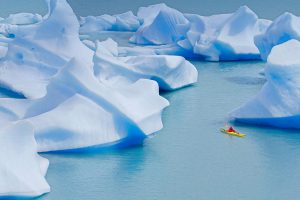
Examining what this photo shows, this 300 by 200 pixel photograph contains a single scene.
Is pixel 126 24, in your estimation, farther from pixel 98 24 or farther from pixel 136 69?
pixel 136 69

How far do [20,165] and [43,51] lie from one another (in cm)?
333

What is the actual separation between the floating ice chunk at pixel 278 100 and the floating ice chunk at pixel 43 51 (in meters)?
2.13

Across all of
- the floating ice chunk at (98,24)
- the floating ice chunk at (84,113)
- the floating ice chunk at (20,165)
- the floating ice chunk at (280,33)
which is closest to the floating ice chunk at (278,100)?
the floating ice chunk at (84,113)

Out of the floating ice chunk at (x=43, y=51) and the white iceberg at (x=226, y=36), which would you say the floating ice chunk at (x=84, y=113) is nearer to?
the floating ice chunk at (x=43, y=51)

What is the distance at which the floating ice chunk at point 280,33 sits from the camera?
25.2 feet

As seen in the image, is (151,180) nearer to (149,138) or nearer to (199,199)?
(199,199)

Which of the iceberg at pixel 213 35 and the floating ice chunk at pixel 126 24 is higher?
the iceberg at pixel 213 35

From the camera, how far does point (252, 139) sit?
5.08 m

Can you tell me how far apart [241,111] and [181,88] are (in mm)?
1809

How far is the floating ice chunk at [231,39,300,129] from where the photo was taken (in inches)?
207

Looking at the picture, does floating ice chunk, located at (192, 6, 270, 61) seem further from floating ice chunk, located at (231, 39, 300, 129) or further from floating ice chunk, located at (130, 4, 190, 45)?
floating ice chunk, located at (231, 39, 300, 129)

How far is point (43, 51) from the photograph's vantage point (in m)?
6.99

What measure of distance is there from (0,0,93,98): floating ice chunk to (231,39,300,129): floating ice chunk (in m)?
2.13

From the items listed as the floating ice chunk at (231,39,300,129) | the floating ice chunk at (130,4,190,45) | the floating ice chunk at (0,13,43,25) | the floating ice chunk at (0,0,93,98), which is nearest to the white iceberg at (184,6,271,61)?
the floating ice chunk at (130,4,190,45)
